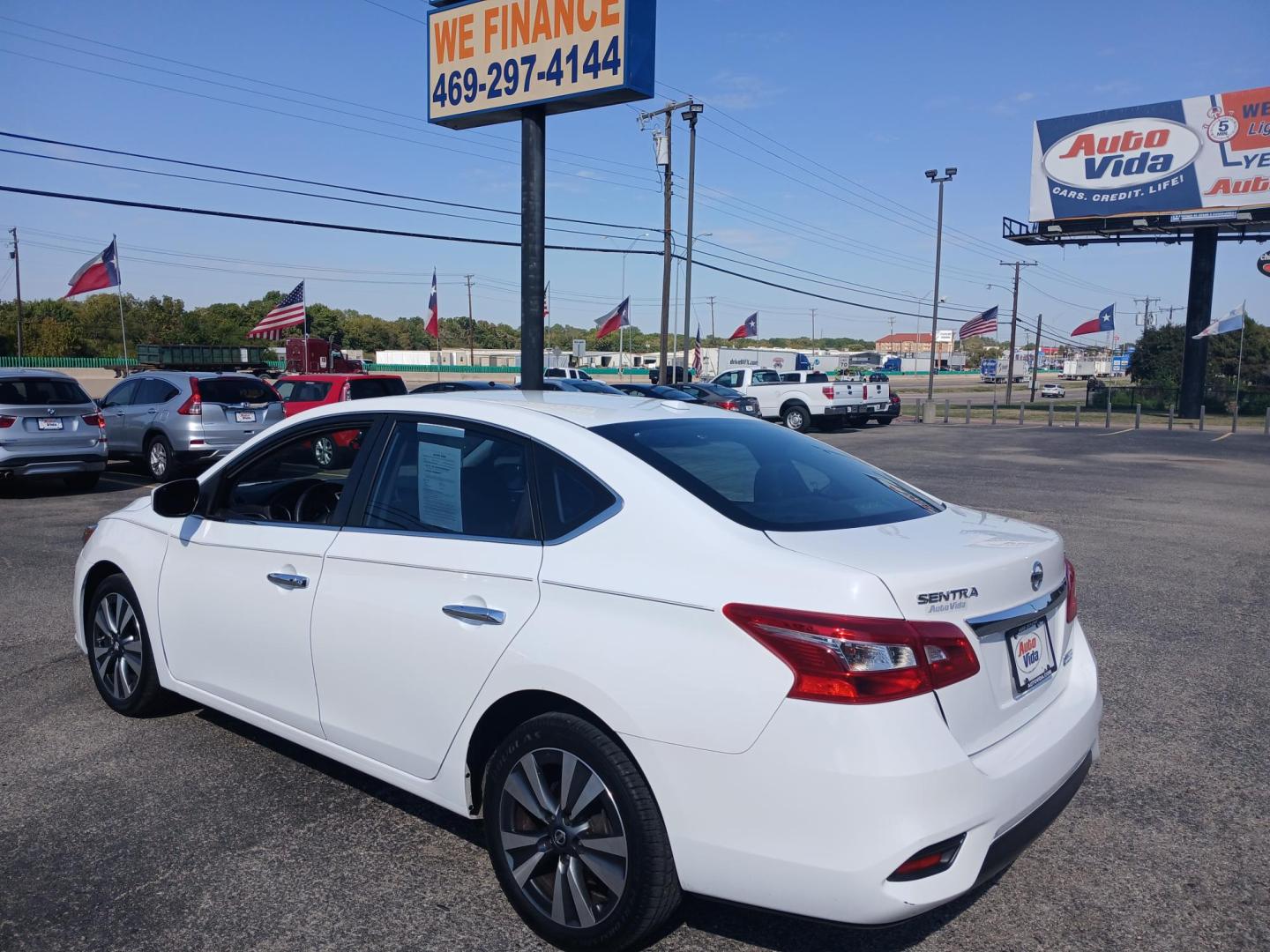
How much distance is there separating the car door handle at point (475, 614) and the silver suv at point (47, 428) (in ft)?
38.6

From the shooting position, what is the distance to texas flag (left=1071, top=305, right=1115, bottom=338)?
45469 millimetres

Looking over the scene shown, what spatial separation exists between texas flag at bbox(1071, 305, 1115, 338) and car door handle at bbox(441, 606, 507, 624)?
47943 millimetres

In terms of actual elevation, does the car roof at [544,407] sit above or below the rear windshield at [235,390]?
above

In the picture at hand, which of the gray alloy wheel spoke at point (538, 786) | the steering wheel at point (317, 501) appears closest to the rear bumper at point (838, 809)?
the gray alloy wheel spoke at point (538, 786)

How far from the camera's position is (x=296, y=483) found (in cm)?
458

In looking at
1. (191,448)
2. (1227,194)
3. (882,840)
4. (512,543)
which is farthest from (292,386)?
(1227,194)

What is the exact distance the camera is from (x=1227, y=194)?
1553 inches

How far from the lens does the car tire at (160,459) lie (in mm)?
14516

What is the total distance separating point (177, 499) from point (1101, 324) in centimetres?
4940

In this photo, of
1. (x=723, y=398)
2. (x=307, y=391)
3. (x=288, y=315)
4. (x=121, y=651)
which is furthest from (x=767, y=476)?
(x=288, y=315)

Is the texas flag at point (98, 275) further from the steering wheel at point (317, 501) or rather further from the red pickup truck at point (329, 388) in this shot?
the steering wheel at point (317, 501)

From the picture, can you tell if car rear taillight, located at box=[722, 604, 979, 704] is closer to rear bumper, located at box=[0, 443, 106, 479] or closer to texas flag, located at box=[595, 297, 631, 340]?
rear bumper, located at box=[0, 443, 106, 479]

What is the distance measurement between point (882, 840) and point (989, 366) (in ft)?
400

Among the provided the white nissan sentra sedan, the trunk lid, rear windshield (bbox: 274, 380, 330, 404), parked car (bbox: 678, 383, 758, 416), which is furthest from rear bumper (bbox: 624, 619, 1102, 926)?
parked car (bbox: 678, 383, 758, 416)
